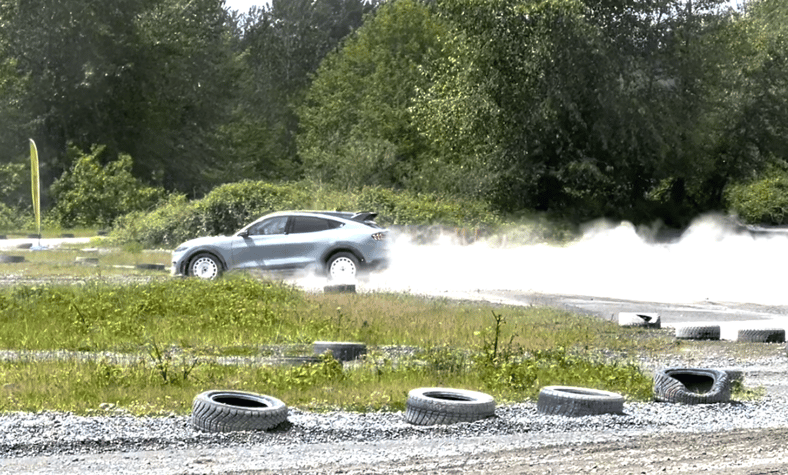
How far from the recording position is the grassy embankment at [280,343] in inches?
400

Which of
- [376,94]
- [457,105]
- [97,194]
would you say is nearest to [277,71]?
[376,94]

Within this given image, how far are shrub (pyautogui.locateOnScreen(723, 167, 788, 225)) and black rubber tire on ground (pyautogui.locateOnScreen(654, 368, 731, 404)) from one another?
122 feet

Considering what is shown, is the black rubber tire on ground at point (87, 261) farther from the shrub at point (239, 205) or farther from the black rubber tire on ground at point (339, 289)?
the black rubber tire on ground at point (339, 289)

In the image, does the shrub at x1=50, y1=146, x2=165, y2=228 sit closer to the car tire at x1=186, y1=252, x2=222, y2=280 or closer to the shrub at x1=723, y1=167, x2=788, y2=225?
the shrub at x1=723, y1=167, x2=788, y2=225

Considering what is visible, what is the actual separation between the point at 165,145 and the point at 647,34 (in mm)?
31512

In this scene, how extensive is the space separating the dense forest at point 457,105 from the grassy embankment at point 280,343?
22.3m

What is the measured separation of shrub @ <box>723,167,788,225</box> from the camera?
46000mm

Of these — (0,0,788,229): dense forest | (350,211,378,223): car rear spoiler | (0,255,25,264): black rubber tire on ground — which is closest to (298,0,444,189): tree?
(0,0,788,229): dense forest

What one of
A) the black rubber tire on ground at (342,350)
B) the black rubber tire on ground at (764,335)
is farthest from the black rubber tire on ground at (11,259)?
the black rubber tire on ground at (764,335)

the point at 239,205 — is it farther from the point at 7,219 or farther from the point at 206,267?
the point at 7,219

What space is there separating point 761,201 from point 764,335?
32.7 m

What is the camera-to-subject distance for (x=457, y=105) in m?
42.2

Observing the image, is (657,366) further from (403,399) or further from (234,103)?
(234,103)

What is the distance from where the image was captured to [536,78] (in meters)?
40.8
